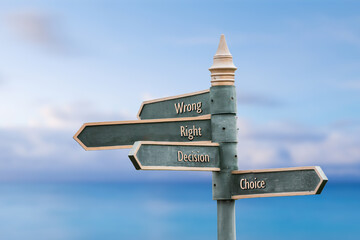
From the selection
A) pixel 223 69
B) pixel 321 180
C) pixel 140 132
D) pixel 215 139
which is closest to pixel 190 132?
pixel 215 139

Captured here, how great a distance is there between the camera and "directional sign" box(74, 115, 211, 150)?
26.8 ft

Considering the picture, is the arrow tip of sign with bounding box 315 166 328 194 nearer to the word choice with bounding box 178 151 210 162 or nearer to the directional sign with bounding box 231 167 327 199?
the directional sign with bounding box 231 167 327 199

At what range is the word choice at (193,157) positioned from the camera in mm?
7652

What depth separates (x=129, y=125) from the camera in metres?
8.24

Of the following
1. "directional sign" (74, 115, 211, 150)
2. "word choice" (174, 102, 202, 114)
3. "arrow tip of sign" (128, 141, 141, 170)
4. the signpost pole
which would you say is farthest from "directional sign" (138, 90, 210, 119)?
"arrow tip of sign" (128, 141, 141, 170)

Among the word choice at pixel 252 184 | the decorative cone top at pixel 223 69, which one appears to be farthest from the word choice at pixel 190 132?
the word choice at pixel 252 184

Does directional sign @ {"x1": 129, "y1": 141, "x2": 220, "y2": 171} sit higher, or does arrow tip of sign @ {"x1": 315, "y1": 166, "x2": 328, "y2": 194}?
directional sign @ {"x1": 129, "y1": 141, "x2": 220, "y2": 171}

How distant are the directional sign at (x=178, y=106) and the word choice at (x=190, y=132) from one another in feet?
1.25

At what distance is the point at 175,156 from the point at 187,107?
1287mm

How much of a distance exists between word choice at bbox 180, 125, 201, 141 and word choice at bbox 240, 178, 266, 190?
792 mm

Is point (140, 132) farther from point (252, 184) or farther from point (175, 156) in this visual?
point (252, 184)

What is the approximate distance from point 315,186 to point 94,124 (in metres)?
2.81

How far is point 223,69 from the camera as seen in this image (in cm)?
838

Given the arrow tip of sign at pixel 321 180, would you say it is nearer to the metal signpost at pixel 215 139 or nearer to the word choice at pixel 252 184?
the metal signpost at pixel 215 139
